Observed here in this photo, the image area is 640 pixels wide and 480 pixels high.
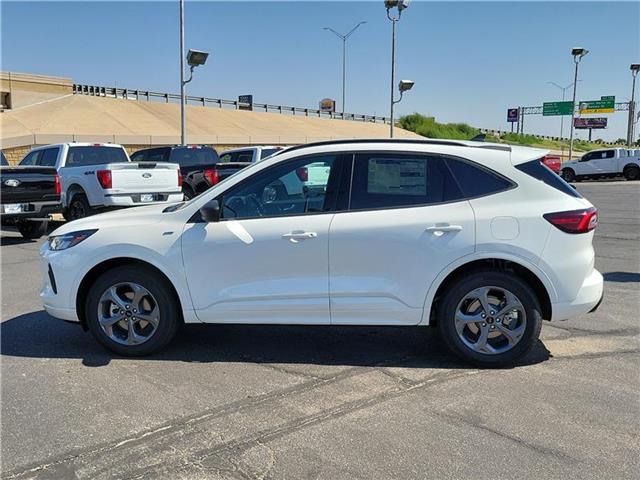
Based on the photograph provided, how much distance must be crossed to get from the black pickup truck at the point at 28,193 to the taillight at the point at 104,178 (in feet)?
2.54

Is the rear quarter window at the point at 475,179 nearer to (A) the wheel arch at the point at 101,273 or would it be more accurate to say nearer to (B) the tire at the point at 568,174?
(A) the wheel arch at the point at 101,273

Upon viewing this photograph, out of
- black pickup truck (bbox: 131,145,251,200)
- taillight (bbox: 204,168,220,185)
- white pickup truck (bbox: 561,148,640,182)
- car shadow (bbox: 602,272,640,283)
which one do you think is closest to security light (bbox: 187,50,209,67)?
black pickup truck (bbox: 131,145,251,200)

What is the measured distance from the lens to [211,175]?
15.6m

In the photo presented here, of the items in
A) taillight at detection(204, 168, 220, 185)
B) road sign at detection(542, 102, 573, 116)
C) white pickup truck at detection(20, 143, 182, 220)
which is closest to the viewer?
white pickup truck at detection(20, 143, 182, 220)

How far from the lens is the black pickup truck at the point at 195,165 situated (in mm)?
15547

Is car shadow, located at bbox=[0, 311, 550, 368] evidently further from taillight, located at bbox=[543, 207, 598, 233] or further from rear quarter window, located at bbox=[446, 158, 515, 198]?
rear quarter window, located at bbox=[446, 158, 515, 198]

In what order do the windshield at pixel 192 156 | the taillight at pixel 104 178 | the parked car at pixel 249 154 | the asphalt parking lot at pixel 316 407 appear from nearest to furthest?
the asphalt parking lot at pixel 316 407
the taillight at pixel 104 178
the parked car at pixel 249 154
the windshield at pixel 192 156

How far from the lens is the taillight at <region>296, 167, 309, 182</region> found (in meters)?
4.76

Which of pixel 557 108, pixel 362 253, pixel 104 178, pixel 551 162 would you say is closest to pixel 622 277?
pixel 551 162

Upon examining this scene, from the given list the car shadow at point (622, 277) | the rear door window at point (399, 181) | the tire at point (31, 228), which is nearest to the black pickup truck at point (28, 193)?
the tire at point (31, 228)

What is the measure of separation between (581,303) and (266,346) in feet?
8.48

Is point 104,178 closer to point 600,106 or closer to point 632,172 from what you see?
point 632,172

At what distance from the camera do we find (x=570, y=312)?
177 inches

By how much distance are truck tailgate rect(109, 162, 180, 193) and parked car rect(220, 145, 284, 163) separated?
389cm
